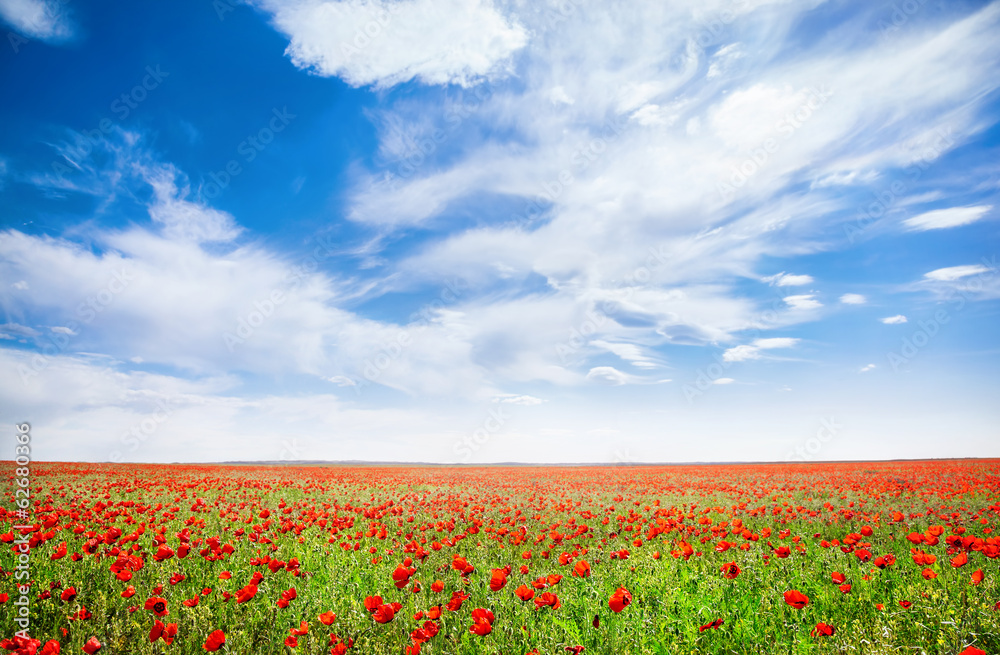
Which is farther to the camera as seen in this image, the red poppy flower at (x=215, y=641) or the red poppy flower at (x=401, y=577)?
the red poppy flower at (x=401, y=577)

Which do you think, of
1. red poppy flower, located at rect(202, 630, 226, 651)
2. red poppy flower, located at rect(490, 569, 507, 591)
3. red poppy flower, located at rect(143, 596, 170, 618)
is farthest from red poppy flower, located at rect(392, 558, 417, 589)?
red poppy flower, located at rect(143, 596, 170, 618)

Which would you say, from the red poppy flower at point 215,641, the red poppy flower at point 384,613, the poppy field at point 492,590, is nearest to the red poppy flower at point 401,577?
the poppy field at point 492,590

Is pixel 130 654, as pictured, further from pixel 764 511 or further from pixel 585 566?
pixel 764 511

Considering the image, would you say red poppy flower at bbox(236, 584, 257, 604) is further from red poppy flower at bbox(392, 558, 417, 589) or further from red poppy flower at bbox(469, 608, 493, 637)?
red poppy flower at bbox(469, 608, 493, 637)

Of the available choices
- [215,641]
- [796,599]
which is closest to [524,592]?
[796,599]

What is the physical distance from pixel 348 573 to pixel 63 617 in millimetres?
2916

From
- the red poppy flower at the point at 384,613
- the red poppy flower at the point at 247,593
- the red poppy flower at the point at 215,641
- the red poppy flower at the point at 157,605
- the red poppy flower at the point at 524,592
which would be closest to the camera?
the red poppy flower at the point at 215,641

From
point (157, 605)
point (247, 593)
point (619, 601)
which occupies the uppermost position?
point (619, 601)

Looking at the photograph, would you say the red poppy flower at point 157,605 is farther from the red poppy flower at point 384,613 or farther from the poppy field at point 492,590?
the red poppy flower at point 384,613

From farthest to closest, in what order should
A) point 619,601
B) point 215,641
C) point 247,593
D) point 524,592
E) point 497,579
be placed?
point 247,593 < point 497,579 < point 524,592 < point 619,601 < point 215,641

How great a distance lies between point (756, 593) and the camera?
5.29 metres

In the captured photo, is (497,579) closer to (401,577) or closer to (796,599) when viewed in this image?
(401,577)

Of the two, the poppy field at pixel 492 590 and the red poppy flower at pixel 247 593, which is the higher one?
the red poppy flower at pixel 247 593

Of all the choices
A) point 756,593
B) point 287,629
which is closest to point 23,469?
point 287,629
